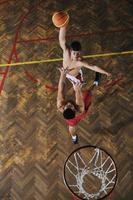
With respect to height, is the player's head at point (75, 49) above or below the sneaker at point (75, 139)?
above

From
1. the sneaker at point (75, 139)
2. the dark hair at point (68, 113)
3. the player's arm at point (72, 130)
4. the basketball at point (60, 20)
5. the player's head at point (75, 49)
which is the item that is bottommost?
the sneaker at point (75, 139)

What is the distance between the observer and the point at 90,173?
21.6ft

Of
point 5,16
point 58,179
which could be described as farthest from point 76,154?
point 5,16

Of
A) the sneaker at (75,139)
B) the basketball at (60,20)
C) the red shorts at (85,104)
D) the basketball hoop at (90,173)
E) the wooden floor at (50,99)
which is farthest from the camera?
the sneaker at (75,139)

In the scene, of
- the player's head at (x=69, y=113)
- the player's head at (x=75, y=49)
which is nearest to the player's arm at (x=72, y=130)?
the player's head at (x=69, y=113)

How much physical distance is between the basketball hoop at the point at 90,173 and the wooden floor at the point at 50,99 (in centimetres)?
17

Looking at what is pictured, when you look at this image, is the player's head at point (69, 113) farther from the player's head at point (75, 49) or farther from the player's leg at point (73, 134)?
the player's head at point (75, 49)

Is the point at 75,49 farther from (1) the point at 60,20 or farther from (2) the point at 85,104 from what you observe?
(2) the point at 85,104

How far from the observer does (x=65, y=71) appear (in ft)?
22.9

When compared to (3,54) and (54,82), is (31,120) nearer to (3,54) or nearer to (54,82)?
(54,82)

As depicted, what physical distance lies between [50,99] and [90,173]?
2047mm

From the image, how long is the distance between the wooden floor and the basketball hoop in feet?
0.56

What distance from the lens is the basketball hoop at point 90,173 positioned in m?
6.32

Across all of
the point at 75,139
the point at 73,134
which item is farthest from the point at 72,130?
the point at 75,139
